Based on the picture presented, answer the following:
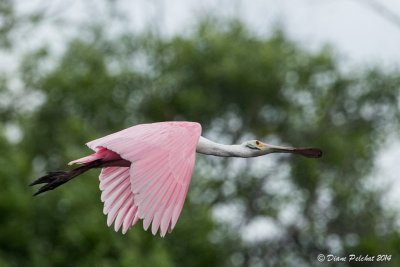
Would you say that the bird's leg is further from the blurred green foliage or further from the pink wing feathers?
the blurred green foliage

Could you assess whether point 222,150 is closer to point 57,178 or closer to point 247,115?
point 57,178

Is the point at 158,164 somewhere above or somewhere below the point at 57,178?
above

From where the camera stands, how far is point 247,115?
21281 millimetres

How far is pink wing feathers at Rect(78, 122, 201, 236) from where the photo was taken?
5203 mm

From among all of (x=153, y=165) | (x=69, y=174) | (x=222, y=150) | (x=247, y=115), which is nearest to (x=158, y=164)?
(x=153, y=165)

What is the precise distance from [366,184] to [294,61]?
306 cm

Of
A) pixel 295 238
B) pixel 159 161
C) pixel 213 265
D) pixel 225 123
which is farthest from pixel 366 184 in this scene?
pixel 159 161

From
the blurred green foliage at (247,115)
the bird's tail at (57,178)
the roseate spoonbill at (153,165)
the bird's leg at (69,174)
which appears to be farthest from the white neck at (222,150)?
the blurred green foliage at (247,115)

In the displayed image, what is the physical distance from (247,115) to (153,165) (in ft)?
52.5

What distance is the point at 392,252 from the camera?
15.4m

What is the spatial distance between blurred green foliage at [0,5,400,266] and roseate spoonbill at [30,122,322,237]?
12.8m

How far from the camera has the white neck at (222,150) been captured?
6.05 m

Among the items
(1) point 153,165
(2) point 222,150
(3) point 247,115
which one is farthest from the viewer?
(3) point 247,115

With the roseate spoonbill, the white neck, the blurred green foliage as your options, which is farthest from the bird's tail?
the blurred green foliage
